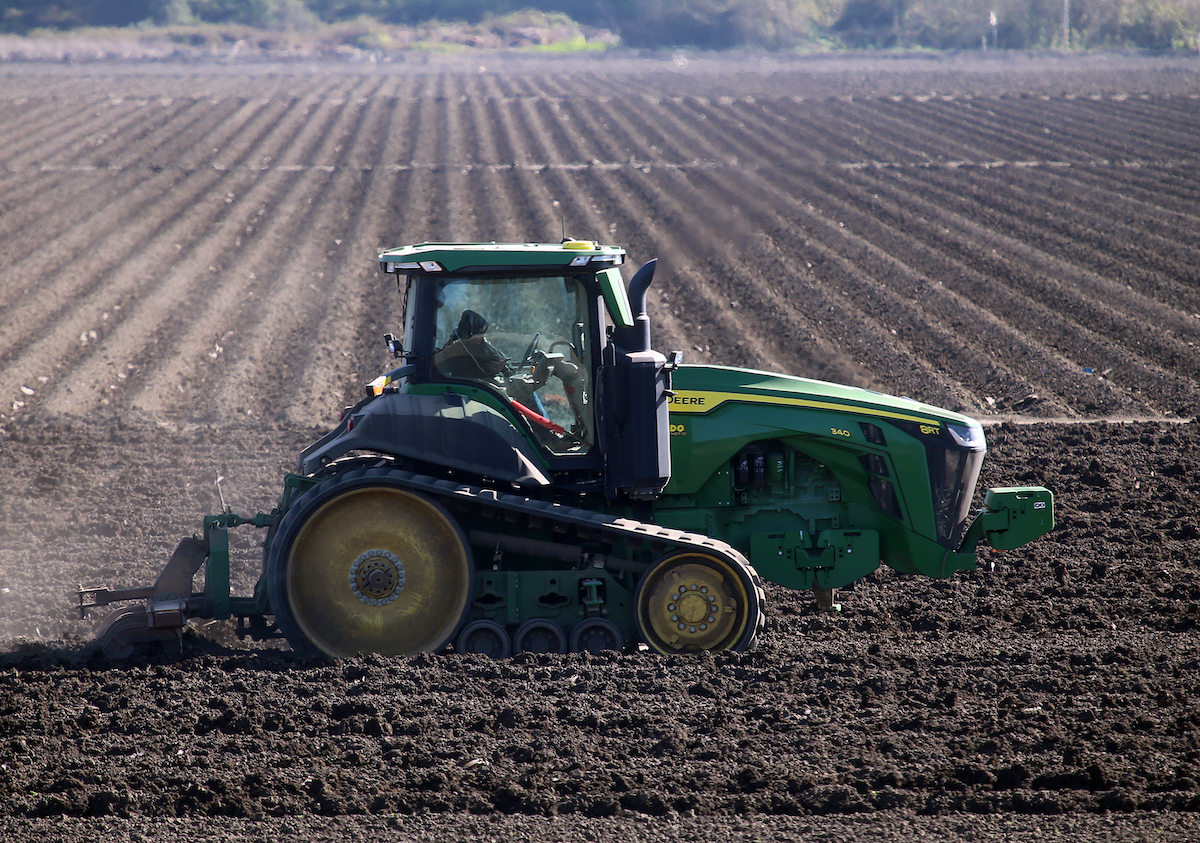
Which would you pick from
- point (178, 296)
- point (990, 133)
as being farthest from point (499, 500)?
point (990, 133)

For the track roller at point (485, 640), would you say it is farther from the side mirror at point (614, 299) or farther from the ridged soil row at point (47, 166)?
the ridged soil row at point (47, 166)

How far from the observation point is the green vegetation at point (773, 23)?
48.5 meters

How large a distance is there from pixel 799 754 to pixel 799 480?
213 cm

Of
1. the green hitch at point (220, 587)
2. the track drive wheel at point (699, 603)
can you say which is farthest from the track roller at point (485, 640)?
the green hitch at point (220, 587)

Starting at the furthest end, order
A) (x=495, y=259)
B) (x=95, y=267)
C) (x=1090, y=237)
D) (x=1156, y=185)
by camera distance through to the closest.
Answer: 1. (x=1156, y=185)
2. (x=1090, y=237)
3. (x=95, y=267)
4. (x=495, y=259)

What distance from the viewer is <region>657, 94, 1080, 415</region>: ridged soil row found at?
13.8 meters

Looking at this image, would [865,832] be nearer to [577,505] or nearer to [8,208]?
[577,505]

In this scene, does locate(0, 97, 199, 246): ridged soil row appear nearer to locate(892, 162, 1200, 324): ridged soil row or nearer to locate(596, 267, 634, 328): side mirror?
locate(596, 267, 634, 328): side mirror

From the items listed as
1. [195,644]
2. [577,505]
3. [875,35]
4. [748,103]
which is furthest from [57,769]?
[875,35]

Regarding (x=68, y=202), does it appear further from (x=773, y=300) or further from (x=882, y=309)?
(x=882, y=309)

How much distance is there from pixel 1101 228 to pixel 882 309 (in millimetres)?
6385

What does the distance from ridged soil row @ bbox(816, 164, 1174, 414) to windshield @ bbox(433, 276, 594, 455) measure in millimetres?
8353

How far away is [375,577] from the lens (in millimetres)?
6371

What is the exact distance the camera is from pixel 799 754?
532 cm
